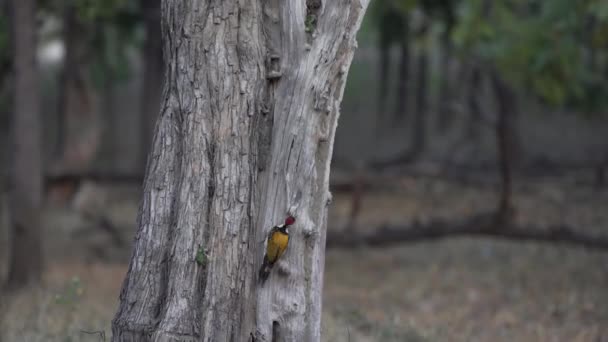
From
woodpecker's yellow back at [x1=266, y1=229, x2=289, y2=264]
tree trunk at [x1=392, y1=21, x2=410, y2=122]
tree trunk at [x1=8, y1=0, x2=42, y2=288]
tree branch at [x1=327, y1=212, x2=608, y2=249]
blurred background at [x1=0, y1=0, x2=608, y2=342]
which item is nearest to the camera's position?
woodpecker's yellow back at [x1=266, y1=229, x2=289, y2=264]

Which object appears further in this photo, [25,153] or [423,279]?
[423,279]

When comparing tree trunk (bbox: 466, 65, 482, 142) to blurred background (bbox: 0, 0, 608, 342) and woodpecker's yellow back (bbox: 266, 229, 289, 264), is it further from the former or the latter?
woodpecker's yellow back (bbox: 266, 229, 289, 264)

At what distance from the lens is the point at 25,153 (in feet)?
35.1

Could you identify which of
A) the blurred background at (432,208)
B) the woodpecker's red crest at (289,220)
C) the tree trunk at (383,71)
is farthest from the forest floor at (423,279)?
the tree trunk at (383,71)

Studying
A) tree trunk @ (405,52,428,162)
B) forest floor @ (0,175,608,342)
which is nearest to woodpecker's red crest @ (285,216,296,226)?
forest floor @ (0,175,608,342)

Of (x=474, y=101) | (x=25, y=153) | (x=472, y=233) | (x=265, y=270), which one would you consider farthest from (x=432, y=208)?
(x=265, y=270)

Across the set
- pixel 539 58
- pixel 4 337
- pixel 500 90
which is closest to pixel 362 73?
pixel 500 90

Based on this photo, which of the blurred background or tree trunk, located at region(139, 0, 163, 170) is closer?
the blurred background

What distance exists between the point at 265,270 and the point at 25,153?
646 cm

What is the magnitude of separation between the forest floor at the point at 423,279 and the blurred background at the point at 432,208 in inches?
1.7

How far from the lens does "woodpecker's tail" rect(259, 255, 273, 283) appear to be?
525 centimetres

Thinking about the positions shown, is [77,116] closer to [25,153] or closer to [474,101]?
[25,153]

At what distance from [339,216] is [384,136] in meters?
12.6

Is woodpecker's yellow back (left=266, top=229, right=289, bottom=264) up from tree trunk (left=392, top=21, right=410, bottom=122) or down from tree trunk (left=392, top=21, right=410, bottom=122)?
down
